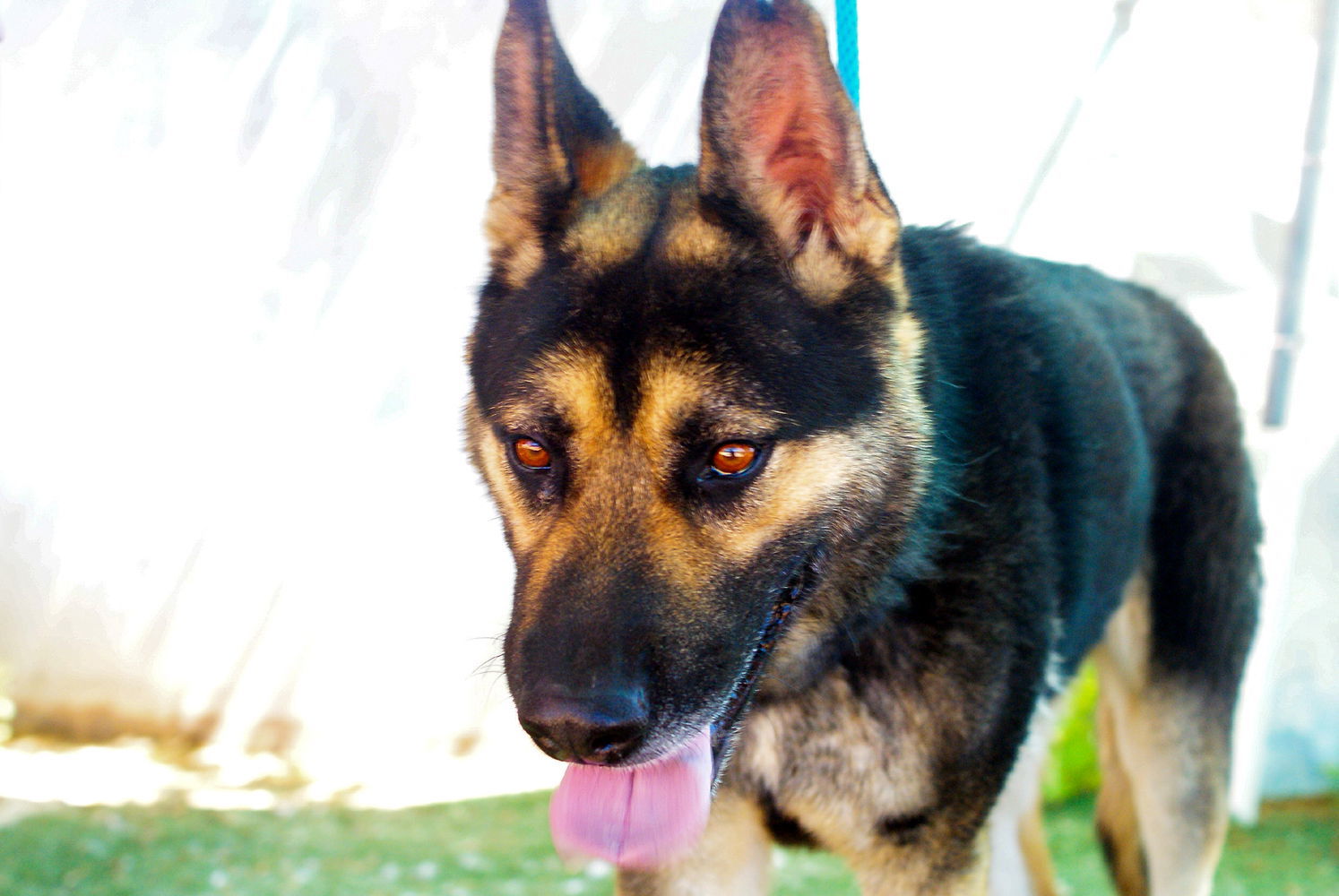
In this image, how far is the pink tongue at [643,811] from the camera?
6.31 feet

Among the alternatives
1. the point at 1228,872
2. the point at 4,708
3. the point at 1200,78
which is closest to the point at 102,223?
the point at 4,708

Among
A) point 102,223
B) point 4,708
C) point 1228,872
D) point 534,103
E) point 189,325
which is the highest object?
point 534,103

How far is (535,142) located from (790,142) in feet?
1.62

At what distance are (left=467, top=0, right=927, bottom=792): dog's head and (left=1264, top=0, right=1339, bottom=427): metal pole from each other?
3.00m

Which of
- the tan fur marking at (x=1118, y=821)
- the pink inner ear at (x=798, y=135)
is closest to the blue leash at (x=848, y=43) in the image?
the pink inner ear at (x=798, y=135)

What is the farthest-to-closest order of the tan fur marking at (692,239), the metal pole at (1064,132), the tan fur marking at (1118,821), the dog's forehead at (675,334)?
1. the metal pole at (1064,132)
2. the tan fur marking at (1118,821)
3. the tan fur marking at (692,239)
4. the dog's forehead at (675,334)

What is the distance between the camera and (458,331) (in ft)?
17.2

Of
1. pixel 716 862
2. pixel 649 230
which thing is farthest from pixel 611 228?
pixel 716 862

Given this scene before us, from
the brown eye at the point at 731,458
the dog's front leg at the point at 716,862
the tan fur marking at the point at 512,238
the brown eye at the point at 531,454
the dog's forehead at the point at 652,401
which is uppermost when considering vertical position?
the tan fur marking at the point at 512,238

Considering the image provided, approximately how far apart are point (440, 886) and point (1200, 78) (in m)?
4.22

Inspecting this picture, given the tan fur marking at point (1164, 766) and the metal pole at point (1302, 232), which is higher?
the metal pole at point (1302, 232)

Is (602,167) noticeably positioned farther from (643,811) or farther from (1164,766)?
(1164,766)

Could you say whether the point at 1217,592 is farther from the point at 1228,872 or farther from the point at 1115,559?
the point at 1228,872

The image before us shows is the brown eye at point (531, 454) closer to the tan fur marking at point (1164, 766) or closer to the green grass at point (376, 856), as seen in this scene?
the tan fur marking at point (1164, 766)
